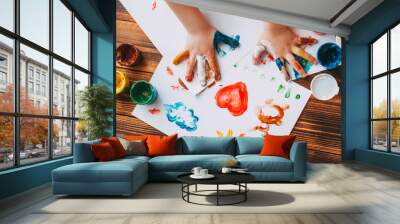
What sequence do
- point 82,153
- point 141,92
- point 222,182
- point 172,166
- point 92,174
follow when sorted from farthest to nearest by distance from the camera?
point 141,92
point 172,166
point 82,153
point 92,174
point 222,182

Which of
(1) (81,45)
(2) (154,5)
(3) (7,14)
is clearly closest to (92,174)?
(3) (7,14)

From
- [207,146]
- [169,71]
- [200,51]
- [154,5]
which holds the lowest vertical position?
[207,146]

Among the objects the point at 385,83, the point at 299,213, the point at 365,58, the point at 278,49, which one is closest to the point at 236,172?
the point at 299,213

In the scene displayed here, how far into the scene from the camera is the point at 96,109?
725 centimetres

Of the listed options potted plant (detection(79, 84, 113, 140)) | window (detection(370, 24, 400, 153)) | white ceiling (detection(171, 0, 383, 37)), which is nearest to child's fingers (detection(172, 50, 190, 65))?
white ceiling (detection(171, 0, 383, 37))

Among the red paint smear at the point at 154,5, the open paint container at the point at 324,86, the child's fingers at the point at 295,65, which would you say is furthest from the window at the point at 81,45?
the open paint container at the point at 324,86

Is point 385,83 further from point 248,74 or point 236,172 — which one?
point 236,172

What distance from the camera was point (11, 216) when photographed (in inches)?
142

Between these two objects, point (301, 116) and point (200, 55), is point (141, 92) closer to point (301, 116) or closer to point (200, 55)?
point (200, 55)

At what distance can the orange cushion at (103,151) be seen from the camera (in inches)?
207

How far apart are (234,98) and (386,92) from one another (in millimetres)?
3169

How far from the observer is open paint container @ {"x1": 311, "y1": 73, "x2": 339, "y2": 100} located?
807 cm

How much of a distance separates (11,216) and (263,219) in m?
2.44

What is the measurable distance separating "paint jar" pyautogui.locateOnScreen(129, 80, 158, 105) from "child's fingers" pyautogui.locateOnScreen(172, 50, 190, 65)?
2.43 feet
